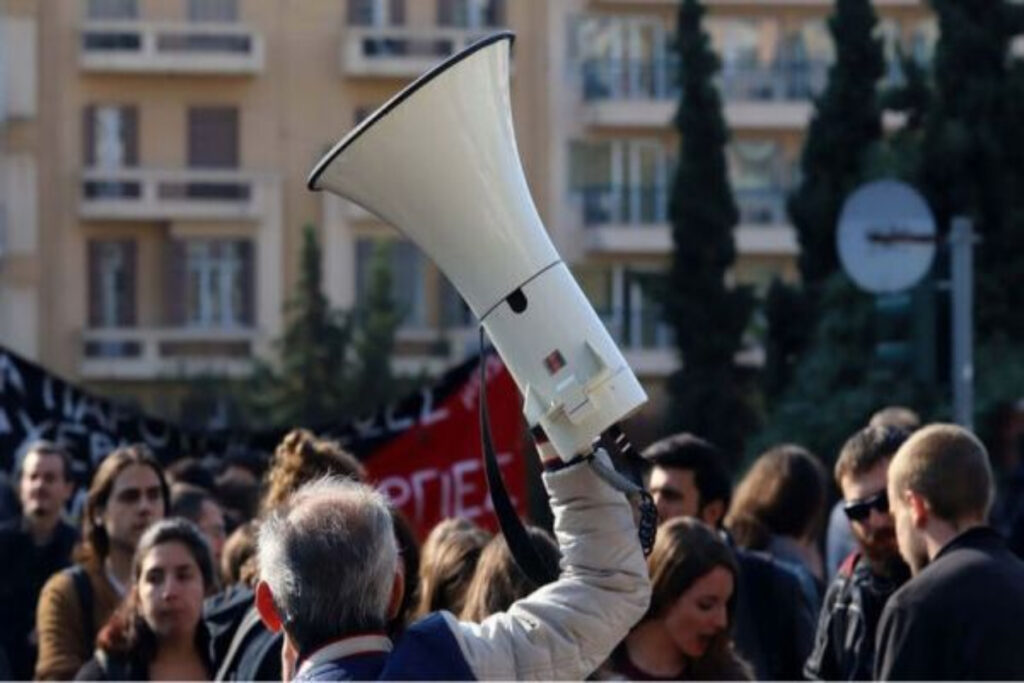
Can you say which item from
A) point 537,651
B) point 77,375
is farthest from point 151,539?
point 77,375

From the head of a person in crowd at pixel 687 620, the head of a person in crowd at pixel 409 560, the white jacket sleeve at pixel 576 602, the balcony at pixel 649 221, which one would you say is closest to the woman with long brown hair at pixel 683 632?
the head of a person in crowd at pixel 687 620

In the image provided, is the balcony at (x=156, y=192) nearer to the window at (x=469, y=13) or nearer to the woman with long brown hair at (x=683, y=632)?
the window at (x=469, y=13)

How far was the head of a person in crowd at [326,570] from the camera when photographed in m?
4.34

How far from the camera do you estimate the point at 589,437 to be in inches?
168

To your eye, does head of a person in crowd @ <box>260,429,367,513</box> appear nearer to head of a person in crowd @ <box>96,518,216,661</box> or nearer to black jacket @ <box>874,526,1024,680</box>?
head of a person in crowd @ <box>96,518,216,661</box>

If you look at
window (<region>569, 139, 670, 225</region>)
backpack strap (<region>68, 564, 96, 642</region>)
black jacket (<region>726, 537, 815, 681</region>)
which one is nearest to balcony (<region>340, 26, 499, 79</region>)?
window (<region>569, 139, 670, 225</region>)

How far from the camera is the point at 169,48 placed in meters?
46.4

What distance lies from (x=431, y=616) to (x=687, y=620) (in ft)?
6.61

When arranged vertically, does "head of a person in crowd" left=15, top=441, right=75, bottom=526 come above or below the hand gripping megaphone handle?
below

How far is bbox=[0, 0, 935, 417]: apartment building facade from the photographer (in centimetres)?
4638

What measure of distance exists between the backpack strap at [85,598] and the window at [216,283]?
3935 cm

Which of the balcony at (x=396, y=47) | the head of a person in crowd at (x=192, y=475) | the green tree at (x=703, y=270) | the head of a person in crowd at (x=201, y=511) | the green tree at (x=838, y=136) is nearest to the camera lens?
the head of a person in crowd at (x=201, y=511)

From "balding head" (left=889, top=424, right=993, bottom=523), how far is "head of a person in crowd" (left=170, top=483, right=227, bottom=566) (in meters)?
3.19

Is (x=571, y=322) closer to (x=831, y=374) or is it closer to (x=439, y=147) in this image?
(x=439, y=147)
